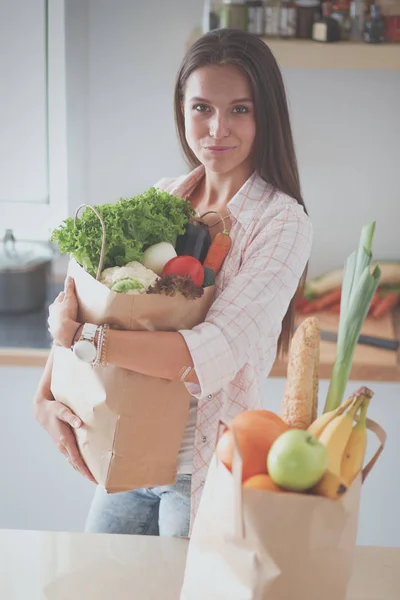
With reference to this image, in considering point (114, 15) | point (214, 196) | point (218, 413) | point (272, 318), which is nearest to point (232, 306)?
point (272, 318)

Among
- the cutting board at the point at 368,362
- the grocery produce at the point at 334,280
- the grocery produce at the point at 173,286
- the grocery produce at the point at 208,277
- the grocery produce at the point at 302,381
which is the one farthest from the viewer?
the grocery produce at the point at 334,280

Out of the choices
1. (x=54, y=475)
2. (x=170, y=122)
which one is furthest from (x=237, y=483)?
(x=170, y=122)

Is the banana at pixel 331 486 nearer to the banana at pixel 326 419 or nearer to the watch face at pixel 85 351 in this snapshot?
the banana at pixel 326 419

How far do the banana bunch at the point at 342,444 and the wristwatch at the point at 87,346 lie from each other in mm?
359

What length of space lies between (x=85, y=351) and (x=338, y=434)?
415 millimetres

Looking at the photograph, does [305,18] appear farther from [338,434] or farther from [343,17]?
[338,434]

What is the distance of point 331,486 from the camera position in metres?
0.78

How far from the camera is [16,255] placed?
2434mm

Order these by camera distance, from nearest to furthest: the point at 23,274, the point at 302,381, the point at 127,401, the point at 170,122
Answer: the point at 302,381 < the point at 127,401 < the point at 23,274 < the point at 170,122

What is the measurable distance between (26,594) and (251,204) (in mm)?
703

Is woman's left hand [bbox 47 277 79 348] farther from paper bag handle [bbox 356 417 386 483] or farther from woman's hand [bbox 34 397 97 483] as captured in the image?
paper bag handle [bbox 356 417 386 483]

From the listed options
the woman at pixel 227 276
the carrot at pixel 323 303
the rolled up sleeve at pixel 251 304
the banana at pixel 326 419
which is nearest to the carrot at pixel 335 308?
the carrot at pixel 323 303

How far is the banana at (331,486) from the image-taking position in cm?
78

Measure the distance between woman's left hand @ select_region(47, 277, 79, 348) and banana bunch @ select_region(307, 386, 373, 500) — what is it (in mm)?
415
